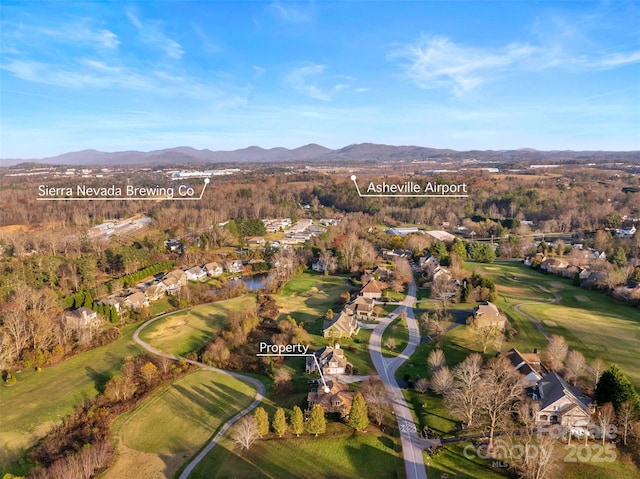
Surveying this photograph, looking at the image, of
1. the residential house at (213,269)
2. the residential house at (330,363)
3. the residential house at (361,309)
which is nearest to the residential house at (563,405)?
the residential house at (330,363)

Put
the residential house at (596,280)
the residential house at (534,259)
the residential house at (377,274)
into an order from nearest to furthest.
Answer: the residential house at (596,280) < the residential house at (377,274) < the residential house at (534,259)

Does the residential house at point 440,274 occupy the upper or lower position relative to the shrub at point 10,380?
upper

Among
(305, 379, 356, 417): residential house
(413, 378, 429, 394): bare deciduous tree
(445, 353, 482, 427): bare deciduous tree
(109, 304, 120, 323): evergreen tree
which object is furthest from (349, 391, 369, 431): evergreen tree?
(109, 304, 120, 323): evergreen tree

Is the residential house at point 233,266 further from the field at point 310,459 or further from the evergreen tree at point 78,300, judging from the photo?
the field at point 310,459

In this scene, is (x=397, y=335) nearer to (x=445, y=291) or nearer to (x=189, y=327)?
(x=445, y=291)

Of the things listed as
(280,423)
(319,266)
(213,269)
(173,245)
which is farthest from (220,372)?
(173,245)

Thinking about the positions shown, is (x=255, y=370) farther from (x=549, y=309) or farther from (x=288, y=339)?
(x=549, y=309)

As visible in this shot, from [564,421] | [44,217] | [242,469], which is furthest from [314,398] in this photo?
[44,217]

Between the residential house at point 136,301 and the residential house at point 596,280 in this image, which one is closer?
the residential house at point 136,301
